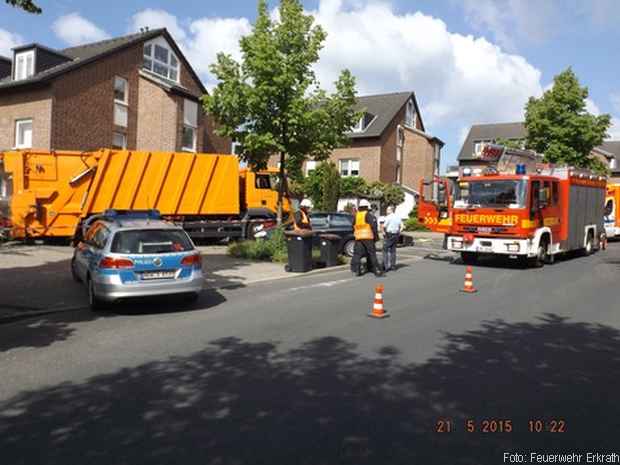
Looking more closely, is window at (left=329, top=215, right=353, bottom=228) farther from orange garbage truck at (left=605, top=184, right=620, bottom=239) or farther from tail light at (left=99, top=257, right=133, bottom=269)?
orange garbage truck at (left=605, top=184, right=620, bottom=239)

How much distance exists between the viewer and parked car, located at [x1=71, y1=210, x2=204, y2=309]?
823cm

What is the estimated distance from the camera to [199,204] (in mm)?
20297

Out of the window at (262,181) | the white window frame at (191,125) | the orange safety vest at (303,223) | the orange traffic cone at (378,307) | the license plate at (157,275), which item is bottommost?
the orange traffic cone at (378,307)

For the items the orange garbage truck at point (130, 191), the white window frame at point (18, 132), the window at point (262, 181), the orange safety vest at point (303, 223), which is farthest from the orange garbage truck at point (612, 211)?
the white window frame at point (18, 132)

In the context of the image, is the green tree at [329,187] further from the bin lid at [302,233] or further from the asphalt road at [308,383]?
the asphalt road at [308,383]

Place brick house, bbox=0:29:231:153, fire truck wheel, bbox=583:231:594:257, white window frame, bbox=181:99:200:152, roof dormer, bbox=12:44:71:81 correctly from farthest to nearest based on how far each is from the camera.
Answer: white window frame, bbox=181:99:200:152
roof dormer, bbox=12:44:71:81
brick house, bbox=0:29:231:153
fire truck wheel, bbox=583:231:594:257

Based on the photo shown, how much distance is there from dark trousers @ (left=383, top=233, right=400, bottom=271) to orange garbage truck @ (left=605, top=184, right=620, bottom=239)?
1815 cm

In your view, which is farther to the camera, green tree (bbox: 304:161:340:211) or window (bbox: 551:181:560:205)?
green tree (bbox: 304:161:340:211)

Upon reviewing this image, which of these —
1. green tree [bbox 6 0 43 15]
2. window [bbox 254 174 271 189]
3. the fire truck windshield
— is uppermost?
green tree [bbox 6 0 43 15]

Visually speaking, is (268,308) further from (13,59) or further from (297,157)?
(13,59)

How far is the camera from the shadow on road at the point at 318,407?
374cm

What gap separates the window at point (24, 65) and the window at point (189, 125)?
23.2 feet

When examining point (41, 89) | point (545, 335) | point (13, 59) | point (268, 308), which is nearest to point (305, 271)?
point (268, 308)

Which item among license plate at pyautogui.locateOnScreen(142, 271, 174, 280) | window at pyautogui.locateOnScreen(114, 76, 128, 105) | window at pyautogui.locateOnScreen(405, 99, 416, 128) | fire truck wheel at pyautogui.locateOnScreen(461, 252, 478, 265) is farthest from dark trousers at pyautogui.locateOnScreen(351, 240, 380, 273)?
window at pyautogui.locateOnScreen(405, 99, 416, 128)
